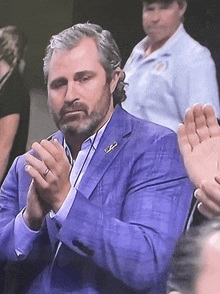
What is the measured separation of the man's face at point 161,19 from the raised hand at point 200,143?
13.6 inches

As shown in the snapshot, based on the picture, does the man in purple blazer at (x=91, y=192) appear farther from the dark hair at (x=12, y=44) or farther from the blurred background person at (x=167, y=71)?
the dark hair at (x=12, y=44)

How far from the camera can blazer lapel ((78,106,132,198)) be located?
6.82 feet

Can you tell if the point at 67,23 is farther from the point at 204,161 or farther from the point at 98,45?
the point at 204,161

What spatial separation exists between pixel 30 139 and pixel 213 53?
88cm

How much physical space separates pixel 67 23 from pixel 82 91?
33 cm

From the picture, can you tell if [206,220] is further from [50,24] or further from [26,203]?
[50,24]

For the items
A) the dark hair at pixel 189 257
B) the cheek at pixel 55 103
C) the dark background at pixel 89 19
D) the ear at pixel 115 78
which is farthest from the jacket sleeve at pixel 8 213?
the dark hair at pixel 189 257

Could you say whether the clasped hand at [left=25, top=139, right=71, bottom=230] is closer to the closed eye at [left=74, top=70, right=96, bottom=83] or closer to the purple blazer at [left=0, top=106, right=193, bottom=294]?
the purple blazer at [left=0, top=106, right=193, bottom=294]

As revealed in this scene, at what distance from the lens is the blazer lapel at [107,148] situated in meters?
2.08

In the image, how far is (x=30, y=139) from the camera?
7.40 ft

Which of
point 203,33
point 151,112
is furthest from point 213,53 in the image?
point 151,112

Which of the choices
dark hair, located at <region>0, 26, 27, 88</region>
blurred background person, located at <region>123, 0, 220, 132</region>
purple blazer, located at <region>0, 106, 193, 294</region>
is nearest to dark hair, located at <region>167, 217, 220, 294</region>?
purple blazer, located at <region>0, 106, 193, 294</region>

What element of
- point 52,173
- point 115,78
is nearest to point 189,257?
point 52,173

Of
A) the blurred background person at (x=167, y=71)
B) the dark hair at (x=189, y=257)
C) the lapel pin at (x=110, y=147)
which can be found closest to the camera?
the dark hair at (x=189, y=257)
